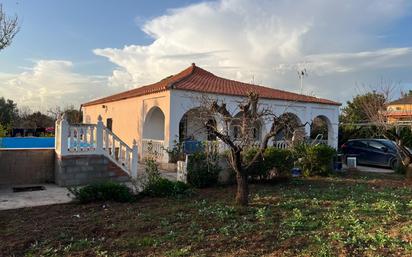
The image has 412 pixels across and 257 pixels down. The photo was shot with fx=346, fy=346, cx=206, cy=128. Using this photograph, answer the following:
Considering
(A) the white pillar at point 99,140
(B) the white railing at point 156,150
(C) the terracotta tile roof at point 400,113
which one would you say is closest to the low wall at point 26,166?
(A) the white pillar at point 99,140

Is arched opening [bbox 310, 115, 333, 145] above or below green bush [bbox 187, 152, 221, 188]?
above

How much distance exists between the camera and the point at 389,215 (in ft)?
21.0

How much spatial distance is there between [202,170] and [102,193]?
121 inches

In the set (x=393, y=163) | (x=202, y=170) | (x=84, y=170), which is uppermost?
(x=202, y=170)

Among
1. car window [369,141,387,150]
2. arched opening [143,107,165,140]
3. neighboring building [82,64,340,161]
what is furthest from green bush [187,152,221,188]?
car window [369,141,387,150]

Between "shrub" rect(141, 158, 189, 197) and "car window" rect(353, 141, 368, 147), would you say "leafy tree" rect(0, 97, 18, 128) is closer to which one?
"shrub" rect(141, 158, 189, 197)

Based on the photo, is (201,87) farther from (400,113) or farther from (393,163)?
(400,113)

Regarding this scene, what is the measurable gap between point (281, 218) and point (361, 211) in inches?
68.7

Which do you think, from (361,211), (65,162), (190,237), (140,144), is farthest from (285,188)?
(140,144)

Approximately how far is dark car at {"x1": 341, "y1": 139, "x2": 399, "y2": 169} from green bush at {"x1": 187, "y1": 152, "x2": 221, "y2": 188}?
10.8 m

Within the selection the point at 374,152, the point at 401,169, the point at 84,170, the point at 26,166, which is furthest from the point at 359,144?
the point at 26,166

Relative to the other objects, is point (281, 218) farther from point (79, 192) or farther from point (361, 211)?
point (79, 192)

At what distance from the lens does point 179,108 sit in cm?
1534

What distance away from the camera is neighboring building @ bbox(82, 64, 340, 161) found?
50.2ft
